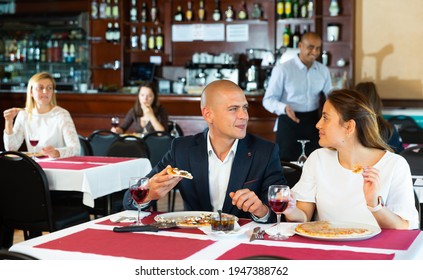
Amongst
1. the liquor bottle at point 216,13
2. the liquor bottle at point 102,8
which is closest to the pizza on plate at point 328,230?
the liquor bottle at point 216,13

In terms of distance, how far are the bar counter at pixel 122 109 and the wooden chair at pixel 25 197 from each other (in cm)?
422

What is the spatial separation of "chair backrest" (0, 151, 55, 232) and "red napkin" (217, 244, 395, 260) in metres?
2.08

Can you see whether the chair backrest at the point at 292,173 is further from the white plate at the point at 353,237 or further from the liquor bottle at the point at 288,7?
the liquor bottle at the point at 288,7

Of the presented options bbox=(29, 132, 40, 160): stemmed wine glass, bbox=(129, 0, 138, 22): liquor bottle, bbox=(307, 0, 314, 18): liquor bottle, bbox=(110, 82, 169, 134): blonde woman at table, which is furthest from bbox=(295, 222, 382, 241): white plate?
bbox=(129, 0, 138, 22): liquor bottle

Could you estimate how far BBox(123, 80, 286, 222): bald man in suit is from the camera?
2.87 metres

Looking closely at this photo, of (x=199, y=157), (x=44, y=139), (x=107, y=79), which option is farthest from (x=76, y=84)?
(x=199, y=157)

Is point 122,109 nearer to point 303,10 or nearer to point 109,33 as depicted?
point 109,33

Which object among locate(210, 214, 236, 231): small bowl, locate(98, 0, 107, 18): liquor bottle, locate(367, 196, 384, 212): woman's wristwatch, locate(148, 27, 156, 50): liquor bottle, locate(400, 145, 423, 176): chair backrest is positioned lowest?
locate(400, 145, 423, 176): chair backrest

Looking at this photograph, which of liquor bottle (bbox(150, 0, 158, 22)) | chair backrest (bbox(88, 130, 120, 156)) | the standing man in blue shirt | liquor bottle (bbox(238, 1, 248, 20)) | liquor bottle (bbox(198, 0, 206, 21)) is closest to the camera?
chair backrest (bbox(88, 130, 120, 156))

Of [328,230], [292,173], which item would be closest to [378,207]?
[328,230]

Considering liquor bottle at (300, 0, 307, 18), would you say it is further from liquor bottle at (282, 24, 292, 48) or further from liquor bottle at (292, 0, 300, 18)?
liquor bottle at (282, 24, 292, 48)

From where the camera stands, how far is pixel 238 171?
2887mm

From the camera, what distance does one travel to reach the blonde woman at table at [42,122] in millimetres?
5012

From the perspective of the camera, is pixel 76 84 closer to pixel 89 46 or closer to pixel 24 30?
pixel 89 46
